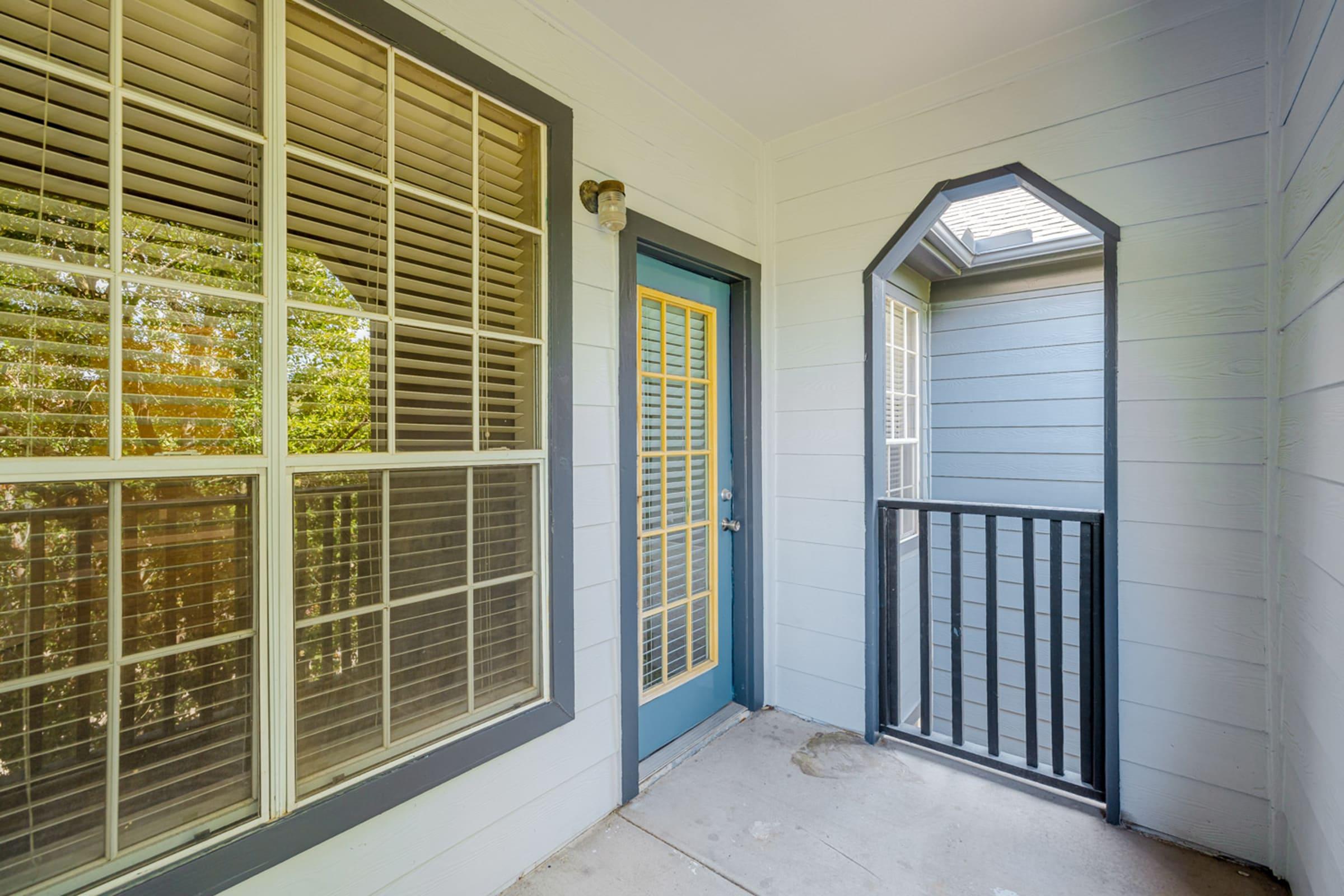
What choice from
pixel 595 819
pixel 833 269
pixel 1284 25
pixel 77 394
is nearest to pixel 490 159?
pixel 77 394

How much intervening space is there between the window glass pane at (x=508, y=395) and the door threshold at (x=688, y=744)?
1.37m

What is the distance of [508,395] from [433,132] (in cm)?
74

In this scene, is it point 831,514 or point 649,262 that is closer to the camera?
point 649,262

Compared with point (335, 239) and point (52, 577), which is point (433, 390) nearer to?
point (335, 239)

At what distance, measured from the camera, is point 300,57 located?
53.9 inches

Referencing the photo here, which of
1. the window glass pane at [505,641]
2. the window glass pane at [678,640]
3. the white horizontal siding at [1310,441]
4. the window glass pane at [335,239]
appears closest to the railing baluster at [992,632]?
the white horizontal siding at [1310,441]

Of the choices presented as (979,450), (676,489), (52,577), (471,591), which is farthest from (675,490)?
(979,450)

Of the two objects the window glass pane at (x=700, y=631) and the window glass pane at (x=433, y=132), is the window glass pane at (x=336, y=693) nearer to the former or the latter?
the window glass pane at (x=433, y=132)

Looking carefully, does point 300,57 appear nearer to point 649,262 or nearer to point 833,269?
point 649,262

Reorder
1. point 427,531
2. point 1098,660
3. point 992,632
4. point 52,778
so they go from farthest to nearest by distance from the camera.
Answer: point 992,632, point 1098,660, point 427,531, point 52,778

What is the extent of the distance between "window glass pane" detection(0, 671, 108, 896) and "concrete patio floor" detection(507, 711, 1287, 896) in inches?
41.2

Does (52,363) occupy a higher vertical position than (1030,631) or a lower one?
higher

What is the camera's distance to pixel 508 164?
1.79m

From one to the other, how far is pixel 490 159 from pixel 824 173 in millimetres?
1599
